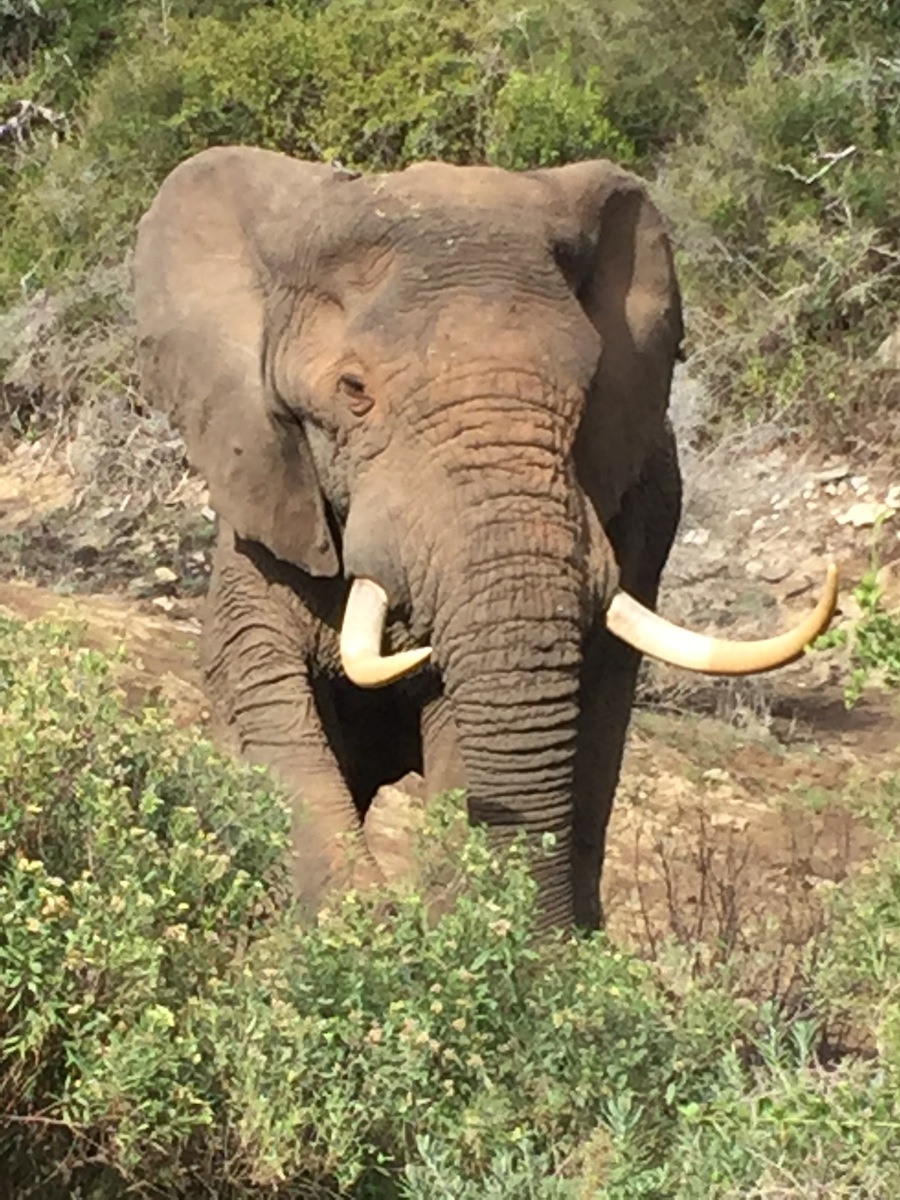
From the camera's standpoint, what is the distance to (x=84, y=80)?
20.3 meters

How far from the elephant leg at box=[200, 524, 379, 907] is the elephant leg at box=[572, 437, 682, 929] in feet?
2.42

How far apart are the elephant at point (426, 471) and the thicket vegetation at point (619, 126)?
853cm

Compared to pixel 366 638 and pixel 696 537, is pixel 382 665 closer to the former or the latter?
pixel 366 638

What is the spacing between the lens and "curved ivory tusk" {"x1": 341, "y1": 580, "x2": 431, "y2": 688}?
18.4 ft

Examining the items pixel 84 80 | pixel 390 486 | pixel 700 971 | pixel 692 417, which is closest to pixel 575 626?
pixel 390 486

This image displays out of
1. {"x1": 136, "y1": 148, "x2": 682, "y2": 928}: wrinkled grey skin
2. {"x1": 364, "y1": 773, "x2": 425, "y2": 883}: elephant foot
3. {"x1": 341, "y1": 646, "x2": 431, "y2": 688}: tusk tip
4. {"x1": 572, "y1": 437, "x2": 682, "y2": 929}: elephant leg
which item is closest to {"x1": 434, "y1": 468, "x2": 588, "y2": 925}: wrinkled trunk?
{"x1": 136, "y1": 148, "x2": 682, "y2": 928}: wrinkled grey skin

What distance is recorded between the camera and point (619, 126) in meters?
17.4

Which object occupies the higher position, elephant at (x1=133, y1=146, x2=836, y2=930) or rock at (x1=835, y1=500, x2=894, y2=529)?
elephant at (x1=133, y1=146, x2=836, y2=930)

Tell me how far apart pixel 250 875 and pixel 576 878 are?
2.20m

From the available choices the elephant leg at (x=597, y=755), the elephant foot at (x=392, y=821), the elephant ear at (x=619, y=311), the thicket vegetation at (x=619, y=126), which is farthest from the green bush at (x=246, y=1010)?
the thicket vegetation at (x=619, y=126)

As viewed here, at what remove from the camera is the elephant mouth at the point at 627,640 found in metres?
5.56

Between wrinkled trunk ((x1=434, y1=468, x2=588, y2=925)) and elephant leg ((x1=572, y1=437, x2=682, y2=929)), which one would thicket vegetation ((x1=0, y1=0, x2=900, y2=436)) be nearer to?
elephant leg ((x1=572, y1=437, x2=682, y2=929))

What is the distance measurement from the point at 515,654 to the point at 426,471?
49cm

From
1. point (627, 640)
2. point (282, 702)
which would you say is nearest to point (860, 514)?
point (282, 702)
